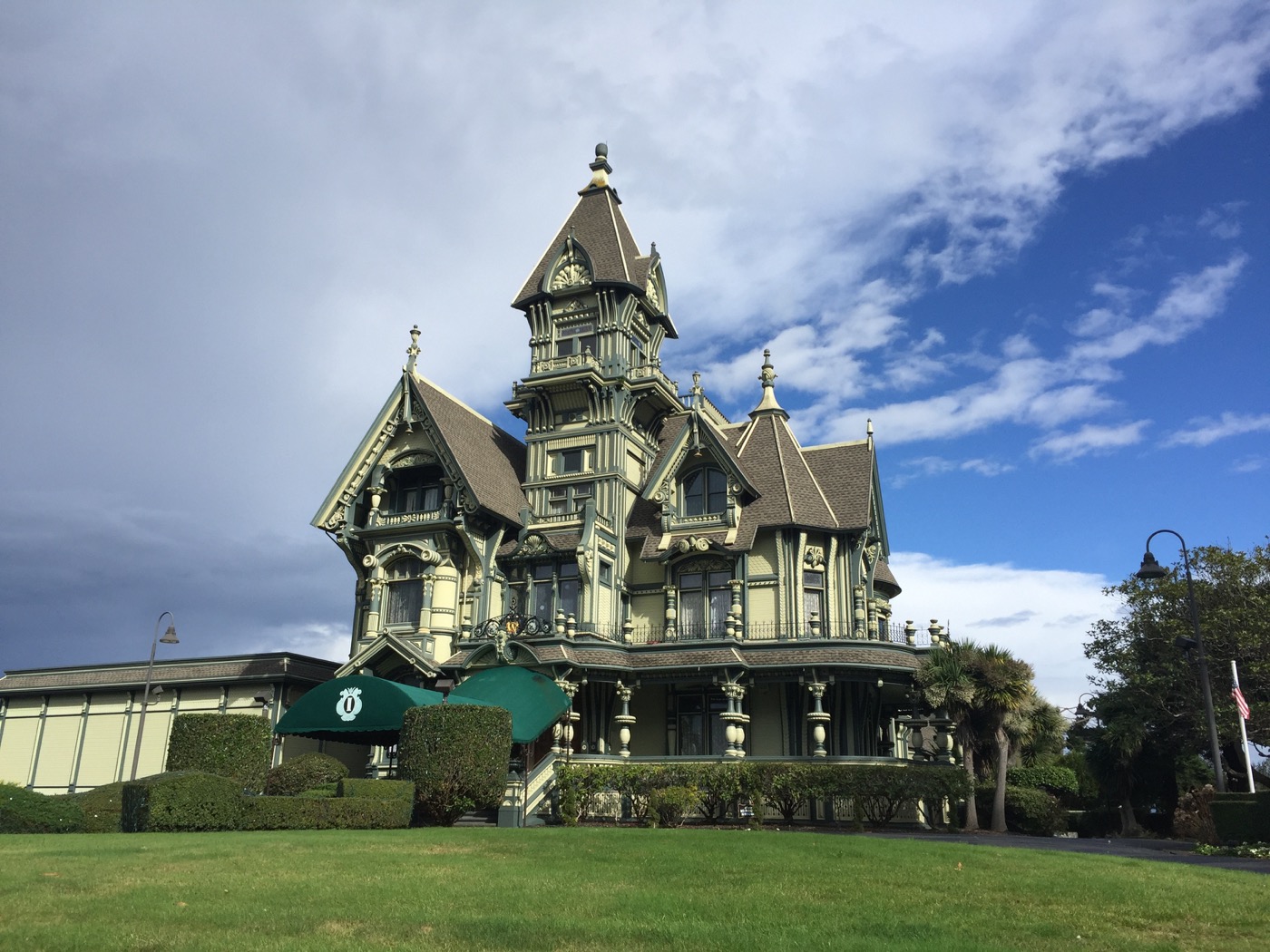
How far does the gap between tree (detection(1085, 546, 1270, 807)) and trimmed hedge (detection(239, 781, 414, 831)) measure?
24448 millimetres

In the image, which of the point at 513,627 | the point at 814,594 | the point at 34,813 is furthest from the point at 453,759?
the point at 814,594

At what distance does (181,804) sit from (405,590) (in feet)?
55.8

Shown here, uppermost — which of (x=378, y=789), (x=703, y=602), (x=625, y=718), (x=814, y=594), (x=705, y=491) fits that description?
(x=705, y=491)

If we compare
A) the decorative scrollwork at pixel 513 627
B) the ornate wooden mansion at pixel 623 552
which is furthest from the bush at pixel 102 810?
the decorative scrollwork at pixel 513 627

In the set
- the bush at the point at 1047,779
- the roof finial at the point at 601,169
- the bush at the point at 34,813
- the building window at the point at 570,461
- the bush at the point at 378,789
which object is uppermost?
the roof finial at the point at 601,169

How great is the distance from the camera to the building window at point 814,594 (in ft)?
117

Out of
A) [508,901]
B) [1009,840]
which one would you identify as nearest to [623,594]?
[1009,840]

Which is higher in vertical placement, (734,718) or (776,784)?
(734,718)

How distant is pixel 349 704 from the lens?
30.1m

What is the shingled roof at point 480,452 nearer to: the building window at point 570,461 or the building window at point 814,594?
the building window at point 570,461

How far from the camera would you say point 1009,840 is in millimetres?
24938

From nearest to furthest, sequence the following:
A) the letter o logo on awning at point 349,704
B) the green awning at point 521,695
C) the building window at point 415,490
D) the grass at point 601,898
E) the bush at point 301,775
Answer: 1. the grass at point 601,898
2. the bush at point 301,775
3. the green awning at point 521,695
4. the letter o logo on awning at point 349,704
5. the building window at point 415,490

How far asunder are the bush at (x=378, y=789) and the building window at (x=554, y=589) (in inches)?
517

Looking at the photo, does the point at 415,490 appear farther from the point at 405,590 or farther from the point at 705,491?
the point at 705,491
